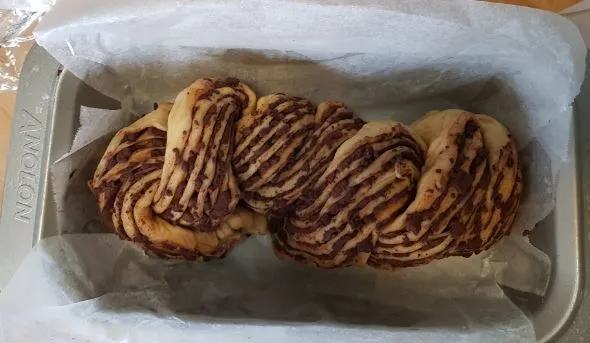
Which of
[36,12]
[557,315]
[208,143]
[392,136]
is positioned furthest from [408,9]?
[36,12]

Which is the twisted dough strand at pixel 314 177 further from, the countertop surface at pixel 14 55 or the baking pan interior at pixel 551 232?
the countertop surface at pixel 14 55

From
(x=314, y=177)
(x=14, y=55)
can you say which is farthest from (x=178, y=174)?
(x=14, y=55)

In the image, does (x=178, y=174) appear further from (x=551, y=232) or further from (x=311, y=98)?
(x=551, y=232)

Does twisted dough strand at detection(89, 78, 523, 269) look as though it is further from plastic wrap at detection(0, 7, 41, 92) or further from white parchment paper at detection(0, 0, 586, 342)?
plastic wrap at detection(0, 7, 41, 92)

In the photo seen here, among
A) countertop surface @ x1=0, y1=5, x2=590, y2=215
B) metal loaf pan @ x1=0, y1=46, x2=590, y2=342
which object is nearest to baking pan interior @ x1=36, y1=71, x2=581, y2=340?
metal loaf pan @ x1=0, y1=46, x2=590, y2=342

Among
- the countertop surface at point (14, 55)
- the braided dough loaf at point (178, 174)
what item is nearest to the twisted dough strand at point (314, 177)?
the braided dough loaf at point (178, 174)
